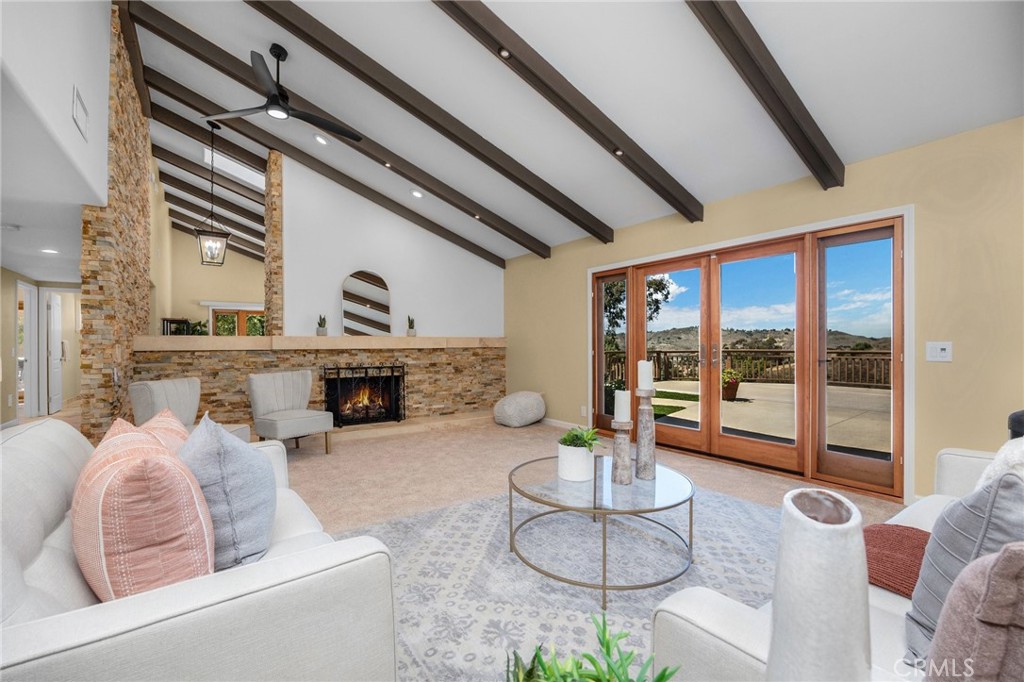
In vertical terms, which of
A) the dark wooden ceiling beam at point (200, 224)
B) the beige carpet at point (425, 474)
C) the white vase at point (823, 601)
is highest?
the dark wooden ceiling beam at point (200, 224)

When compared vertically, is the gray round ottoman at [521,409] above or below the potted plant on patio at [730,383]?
below

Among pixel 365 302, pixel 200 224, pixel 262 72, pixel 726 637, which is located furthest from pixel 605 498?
pixel 200 224

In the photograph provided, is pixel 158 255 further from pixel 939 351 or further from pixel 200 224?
pixel 939 351

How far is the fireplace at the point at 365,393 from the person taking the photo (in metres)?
5.64

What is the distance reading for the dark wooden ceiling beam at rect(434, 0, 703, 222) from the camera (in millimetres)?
2977

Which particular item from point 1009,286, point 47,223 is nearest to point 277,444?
point 47,223

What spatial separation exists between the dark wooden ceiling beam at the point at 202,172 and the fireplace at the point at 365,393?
3037 mm

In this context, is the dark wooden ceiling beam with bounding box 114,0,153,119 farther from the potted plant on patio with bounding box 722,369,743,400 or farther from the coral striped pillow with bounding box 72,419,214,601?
the potted plant on patio with bounding box 722,369,743,400

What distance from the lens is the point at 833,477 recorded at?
3527mm

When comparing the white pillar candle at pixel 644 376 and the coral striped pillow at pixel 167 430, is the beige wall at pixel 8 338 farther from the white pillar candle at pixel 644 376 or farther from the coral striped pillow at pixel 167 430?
the white pillar candle at pixel 644 376

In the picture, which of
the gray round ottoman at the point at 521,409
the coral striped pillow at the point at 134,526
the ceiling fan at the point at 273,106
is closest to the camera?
the coral striped pillow at the point at 134,526

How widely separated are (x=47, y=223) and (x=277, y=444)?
10.0 feet

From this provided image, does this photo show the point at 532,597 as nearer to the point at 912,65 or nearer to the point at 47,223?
the point at 912,65

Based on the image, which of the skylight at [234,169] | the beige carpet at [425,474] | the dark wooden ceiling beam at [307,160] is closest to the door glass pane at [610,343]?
the beige carpet at [425,474]
